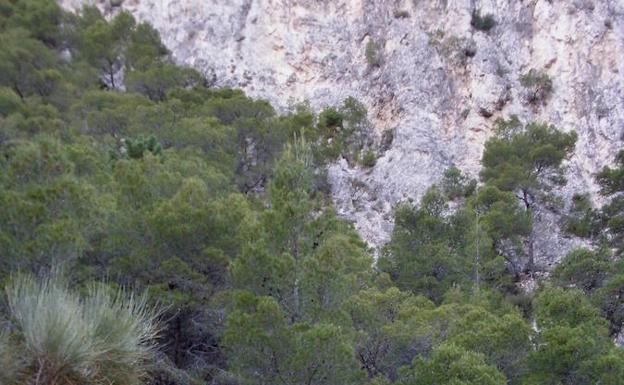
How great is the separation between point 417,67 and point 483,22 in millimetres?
2915

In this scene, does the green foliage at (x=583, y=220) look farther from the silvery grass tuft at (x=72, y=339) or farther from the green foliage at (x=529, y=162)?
the silvery grass tuft at (x=72, y=339)

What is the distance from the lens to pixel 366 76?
24375mm

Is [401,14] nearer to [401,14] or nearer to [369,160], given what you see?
[401,14]

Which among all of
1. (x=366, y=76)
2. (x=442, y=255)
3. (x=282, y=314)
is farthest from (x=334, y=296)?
(x=366, y=76)

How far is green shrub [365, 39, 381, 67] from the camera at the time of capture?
24.4 meters

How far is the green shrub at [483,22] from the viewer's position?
2359 cm

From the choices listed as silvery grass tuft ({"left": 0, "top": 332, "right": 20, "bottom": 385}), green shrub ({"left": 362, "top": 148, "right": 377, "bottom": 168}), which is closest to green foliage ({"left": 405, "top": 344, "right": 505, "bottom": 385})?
silvery grass tuft ({"left": 0, "top": 332, "right": 20, "bottom": 385})

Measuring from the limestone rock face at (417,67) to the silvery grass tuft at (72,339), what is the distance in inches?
507

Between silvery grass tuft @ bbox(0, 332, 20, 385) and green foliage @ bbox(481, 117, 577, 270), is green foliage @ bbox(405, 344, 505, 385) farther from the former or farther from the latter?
green foliage @ bbox(481, 117, 577, 270)

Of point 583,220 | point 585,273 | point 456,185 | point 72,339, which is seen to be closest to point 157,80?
point 456,185

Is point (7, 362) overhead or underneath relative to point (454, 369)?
underneath

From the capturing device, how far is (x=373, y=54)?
961 inches

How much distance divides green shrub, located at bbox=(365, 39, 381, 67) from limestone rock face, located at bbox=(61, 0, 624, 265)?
216 mm

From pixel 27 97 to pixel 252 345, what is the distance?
1583 cm
